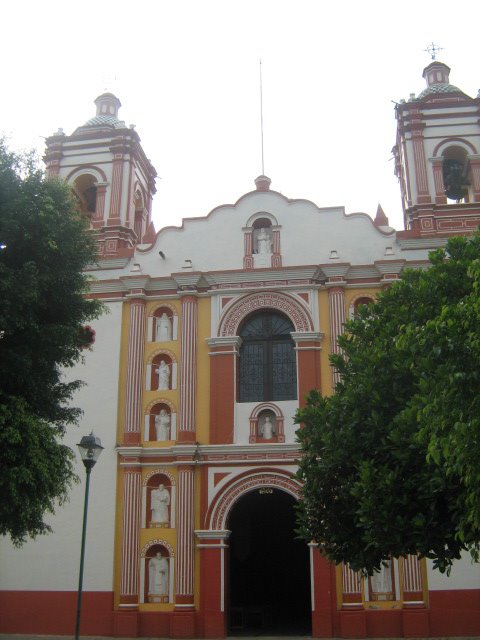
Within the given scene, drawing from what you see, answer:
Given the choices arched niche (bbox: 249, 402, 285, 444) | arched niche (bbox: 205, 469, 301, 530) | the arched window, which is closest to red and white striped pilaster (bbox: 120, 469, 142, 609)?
arched niche (bbox: 205, 469, 301, 530)

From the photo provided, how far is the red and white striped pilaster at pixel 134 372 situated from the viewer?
1925 cm

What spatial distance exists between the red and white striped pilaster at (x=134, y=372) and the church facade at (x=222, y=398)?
4 centimetres

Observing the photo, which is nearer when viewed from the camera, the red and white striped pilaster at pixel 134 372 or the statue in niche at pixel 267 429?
the statue in niche at pixel 267 429

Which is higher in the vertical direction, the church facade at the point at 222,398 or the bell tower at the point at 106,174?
the bell tower at the point at 106,174

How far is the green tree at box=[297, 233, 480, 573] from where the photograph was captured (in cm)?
838

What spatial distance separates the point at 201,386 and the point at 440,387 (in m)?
11.4

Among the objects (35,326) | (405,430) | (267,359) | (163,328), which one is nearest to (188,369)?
(163,328)

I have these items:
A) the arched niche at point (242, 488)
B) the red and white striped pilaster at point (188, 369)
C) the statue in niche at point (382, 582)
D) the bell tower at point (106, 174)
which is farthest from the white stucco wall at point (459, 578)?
the bell tower at point (106, 174)

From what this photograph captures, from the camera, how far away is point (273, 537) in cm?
2370

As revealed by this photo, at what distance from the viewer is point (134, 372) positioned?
65.1 ft

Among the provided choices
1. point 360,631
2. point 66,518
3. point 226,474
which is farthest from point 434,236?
point 66,518

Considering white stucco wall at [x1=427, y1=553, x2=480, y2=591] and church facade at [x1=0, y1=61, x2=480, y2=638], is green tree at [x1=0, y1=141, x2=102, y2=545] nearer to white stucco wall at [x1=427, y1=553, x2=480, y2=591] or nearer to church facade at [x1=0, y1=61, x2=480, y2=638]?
church facade at [x1=0, y1=61, x2=480, y2=638]

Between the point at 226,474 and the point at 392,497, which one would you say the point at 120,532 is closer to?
the point at 226,474

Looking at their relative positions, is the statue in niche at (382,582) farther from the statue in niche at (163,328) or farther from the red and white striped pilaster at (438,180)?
the red and white striped pilaster at (438,180)
